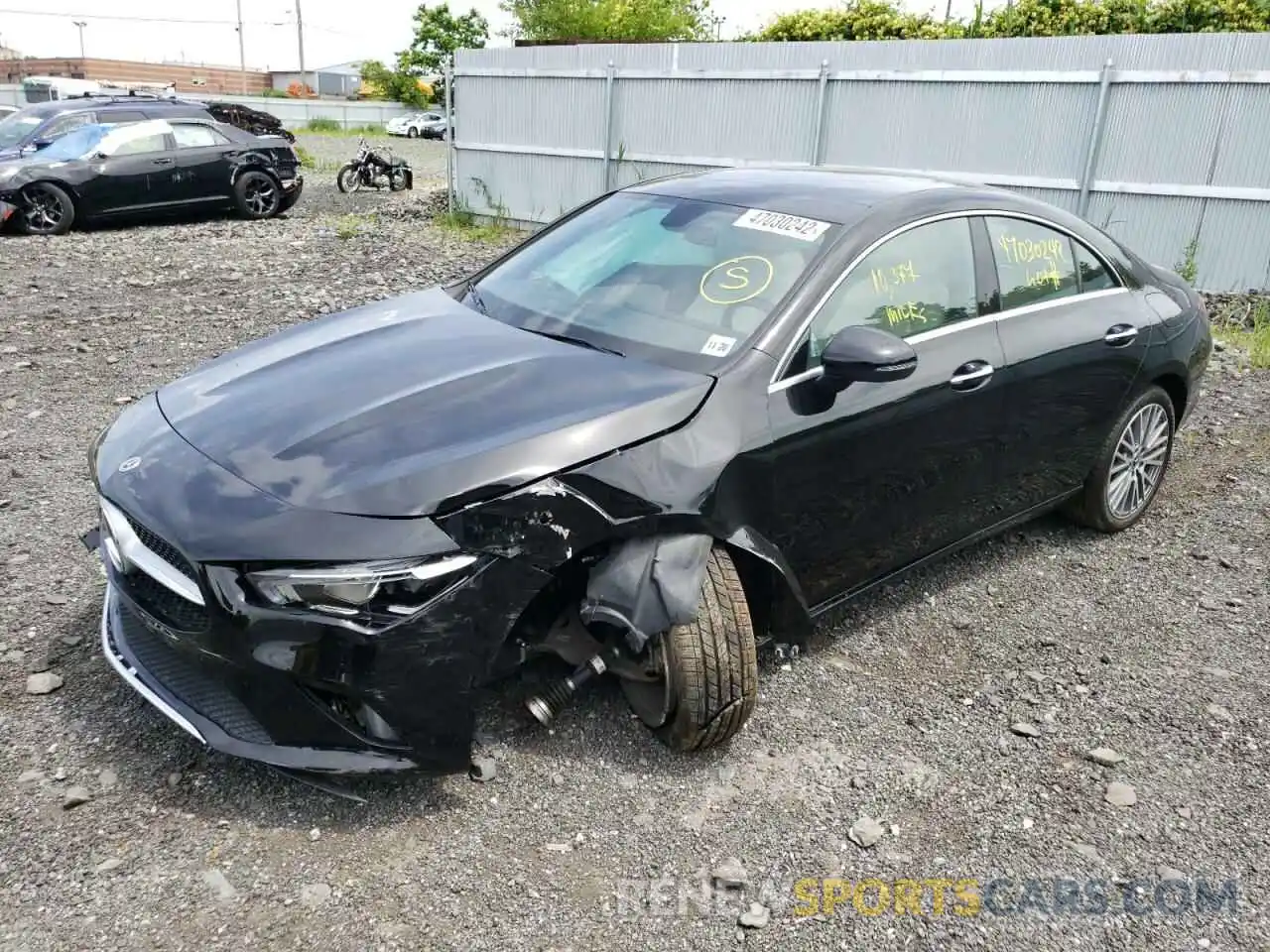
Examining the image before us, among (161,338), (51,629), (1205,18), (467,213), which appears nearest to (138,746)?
(51,629)

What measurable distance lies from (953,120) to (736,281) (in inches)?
324

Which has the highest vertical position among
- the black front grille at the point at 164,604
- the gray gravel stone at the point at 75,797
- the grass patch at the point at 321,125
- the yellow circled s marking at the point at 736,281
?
the yellow circled s marking at the point at 736,281

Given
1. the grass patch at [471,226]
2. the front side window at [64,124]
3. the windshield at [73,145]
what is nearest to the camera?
the windshield at [73,145]

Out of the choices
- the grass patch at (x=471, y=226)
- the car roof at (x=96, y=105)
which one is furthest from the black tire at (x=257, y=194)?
the grass patch at (x=471, y=226)

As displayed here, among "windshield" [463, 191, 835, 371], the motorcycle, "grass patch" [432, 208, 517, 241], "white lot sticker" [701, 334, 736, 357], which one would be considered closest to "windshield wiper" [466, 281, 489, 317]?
"windshield" [463, 191, 835, 371]

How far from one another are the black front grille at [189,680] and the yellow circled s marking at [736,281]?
1823 mm

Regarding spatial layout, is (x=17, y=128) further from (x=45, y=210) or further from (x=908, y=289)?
(x=908, y=289)

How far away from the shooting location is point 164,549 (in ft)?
8.37

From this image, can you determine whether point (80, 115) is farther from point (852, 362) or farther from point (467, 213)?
point (852, 362)

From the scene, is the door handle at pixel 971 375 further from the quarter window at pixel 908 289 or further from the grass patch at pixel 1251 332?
the grass patch at pixel 1251 332

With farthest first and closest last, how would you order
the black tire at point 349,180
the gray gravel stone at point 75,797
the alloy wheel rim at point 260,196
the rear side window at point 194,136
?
the black tire at point 349,180
the alloy wheel rim at point 260,196
the rear side window at point 194,136
the gray gravel stone at point 75,797

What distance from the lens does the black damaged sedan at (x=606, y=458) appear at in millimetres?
2428

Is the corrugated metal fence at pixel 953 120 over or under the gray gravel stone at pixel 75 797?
over

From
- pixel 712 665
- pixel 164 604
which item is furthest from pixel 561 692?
pixel 164 604
